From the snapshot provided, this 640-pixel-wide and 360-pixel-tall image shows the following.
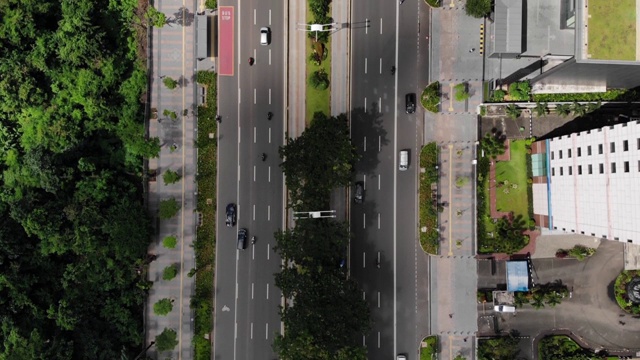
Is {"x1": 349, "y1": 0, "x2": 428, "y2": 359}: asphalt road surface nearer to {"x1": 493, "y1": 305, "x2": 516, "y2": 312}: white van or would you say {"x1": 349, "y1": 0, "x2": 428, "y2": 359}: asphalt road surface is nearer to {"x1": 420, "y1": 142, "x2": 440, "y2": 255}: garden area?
{"x1": 420, "y1": 142, "x2": 440, "y2": 255}: garden area

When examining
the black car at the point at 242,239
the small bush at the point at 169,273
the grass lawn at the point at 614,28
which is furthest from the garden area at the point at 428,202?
the small bush at the point at 169,273

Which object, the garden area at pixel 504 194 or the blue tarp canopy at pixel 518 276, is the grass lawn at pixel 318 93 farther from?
the blue tarp canopy at pixel 518 276

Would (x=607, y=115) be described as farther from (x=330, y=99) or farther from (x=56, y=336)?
(x=56, y=336)

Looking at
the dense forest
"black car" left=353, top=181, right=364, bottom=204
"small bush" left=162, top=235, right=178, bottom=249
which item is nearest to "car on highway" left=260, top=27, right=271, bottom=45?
the dense forest

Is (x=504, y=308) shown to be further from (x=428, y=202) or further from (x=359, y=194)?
→ (x=359, y=194)

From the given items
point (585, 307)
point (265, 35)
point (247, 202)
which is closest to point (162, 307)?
point (247, 202)

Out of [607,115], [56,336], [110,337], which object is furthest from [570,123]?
[56,336]
